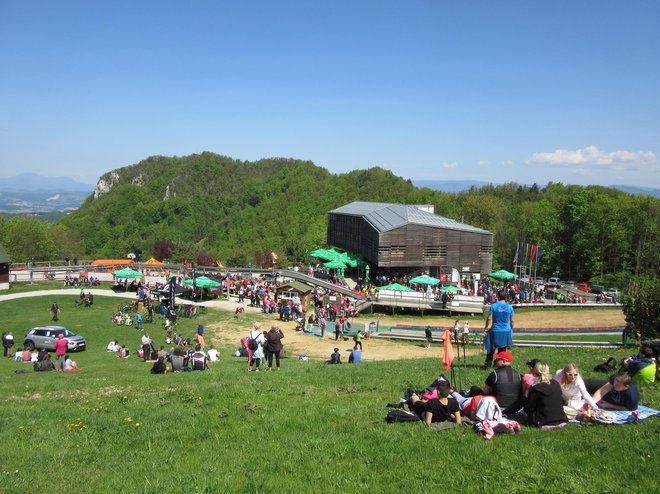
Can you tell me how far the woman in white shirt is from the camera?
949 cm

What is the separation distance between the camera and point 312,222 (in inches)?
5148

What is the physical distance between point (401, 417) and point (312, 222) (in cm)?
12178

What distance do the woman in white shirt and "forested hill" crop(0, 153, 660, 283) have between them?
5874 centimetres

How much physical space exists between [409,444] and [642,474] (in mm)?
3160

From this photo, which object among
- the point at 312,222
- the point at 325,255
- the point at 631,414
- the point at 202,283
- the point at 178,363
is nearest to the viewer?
the point at 631,414

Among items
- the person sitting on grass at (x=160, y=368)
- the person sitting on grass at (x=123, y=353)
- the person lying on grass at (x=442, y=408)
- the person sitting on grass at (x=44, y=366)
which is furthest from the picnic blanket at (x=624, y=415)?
the person sitting on grass at (x=123, y=353)

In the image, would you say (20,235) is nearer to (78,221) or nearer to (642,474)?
(78,221)

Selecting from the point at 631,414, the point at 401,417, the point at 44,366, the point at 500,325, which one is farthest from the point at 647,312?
the point at 44,366

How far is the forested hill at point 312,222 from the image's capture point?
67.1 m

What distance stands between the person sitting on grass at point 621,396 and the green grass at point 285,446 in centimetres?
62

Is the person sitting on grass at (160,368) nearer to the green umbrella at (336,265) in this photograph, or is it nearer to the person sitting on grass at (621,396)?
the person sitting on grass at (621,396)

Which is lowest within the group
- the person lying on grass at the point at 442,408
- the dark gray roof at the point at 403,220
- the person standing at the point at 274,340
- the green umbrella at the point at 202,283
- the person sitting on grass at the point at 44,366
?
the person sitting on grass at the point at 44,366

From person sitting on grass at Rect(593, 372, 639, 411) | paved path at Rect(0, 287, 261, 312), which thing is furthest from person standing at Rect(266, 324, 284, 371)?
paved path at Rect(0, 287, 261, 312)

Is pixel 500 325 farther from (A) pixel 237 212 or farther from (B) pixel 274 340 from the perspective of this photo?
(A) pixel 237 212
